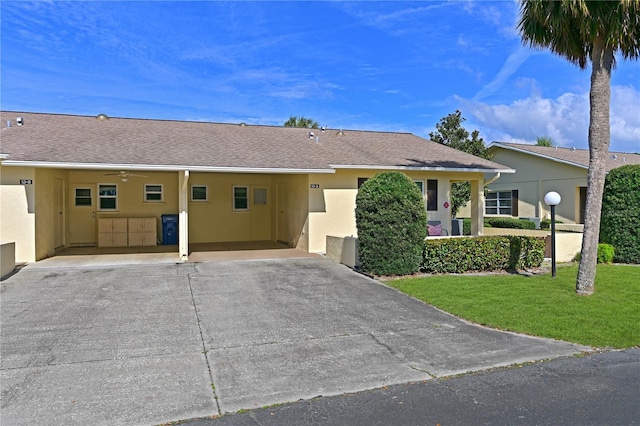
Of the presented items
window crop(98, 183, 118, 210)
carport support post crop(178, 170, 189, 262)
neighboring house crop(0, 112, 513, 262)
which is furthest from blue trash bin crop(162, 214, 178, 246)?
carport support post crop(178, 170, 189, 262)

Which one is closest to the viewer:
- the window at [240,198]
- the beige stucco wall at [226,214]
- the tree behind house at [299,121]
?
the beige stucco wall at [226,214]

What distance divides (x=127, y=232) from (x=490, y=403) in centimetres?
1415

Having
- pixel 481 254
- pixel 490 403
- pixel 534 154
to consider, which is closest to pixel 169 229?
pixel 481 254

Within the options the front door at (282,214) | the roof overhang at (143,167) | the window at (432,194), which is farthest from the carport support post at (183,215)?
the window at (432,194)

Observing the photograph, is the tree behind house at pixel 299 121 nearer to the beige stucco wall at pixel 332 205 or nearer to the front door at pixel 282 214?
the front door at pixel 282 214

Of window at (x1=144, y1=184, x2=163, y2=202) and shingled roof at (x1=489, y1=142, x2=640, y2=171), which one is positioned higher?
shingled roof at (x1=489, y1=142, x2=640, y2=171)

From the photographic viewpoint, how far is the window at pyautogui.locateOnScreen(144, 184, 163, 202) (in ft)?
53.6

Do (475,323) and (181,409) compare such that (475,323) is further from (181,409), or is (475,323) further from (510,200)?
(510,200)

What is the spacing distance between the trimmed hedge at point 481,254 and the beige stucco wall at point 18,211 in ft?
33.5

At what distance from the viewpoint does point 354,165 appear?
14234 millimetres

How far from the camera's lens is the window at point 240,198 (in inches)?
684

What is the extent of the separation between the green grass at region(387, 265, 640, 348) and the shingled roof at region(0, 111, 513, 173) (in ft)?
17.6

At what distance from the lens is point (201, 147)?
562 inches

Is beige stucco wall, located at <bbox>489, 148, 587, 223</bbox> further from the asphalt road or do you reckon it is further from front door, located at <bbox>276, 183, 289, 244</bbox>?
the asphalt road
